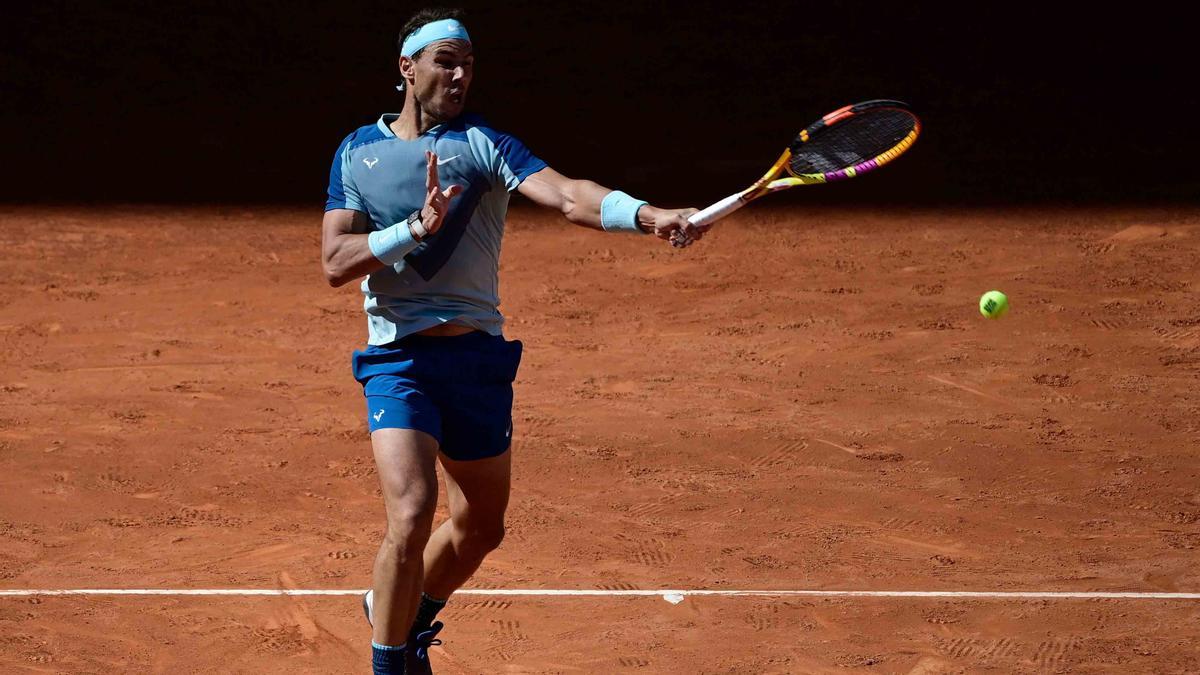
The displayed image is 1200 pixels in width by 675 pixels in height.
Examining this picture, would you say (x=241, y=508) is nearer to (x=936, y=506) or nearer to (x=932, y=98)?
(x=936, y=506)

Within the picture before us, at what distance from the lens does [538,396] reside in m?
9.25

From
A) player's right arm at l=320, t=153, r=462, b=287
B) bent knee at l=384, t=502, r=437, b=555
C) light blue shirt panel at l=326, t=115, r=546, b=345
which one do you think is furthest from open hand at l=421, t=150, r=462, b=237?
bent knee at l=384, t=502, r=437, b=555

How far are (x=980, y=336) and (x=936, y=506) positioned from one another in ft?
8.66

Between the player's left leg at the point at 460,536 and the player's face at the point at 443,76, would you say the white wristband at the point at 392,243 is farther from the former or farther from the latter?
the player's left leg at the point at 460,536

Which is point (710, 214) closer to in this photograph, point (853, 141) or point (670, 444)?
point (853, 141)

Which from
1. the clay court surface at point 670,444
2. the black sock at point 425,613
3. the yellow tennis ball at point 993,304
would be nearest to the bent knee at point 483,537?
the black sock at point 425,613

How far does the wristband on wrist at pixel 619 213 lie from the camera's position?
4.86 m

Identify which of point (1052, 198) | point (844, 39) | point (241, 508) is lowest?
point (241, 508)

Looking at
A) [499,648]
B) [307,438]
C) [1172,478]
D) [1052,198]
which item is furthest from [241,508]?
[1052,198]

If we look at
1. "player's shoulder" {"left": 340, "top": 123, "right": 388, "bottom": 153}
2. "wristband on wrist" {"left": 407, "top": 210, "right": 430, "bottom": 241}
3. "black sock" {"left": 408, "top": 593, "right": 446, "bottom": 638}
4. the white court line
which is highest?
"player's shoulder" {"left": 340, "top": 123, "right": 388, "bottom": 153}

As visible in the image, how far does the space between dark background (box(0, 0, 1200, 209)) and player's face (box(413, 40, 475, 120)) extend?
727 centimetres

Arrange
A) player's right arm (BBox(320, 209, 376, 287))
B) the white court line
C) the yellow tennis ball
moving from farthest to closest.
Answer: the yellow tennis ball → the white court line → player's right arm (BBox(320, 209, 376, 287))

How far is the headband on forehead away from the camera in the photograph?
5184mm

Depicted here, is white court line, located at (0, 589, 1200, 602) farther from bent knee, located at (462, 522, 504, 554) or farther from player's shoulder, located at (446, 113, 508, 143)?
player's shoulder, located at (446, 113, 508, 143)
